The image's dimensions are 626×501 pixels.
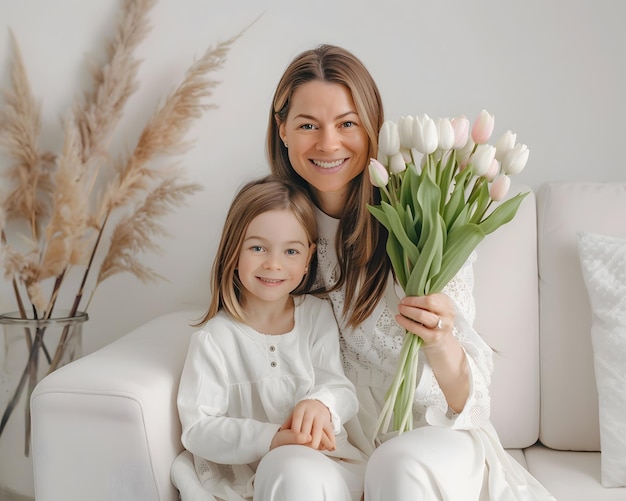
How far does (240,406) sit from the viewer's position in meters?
1.54

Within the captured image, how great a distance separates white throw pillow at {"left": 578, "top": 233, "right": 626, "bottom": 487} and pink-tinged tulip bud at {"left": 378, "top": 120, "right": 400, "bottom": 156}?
0.60m

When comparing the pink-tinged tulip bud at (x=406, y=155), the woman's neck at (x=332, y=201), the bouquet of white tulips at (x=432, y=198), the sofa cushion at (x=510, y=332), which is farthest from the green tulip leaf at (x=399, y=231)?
the sofa cushion at (x=510, y=332)

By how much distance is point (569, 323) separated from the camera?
173cm

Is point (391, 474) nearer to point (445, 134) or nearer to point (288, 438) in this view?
point (288, 438)

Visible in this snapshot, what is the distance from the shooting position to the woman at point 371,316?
50.9 inches

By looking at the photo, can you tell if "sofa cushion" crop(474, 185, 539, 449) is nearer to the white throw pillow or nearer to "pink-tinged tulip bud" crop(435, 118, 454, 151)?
the white throw pillow

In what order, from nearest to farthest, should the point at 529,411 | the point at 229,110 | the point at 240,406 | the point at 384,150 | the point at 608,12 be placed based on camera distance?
the point at 384,150, the point at 240,406, the point at 529,411, the point at 608,12, the point at 229,110

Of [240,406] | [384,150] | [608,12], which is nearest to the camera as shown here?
[384,150]

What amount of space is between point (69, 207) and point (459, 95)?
1063 millimetres

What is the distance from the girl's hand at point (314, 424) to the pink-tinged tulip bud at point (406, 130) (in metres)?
0.50

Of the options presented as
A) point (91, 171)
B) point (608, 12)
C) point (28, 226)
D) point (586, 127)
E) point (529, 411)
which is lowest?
point (529, 411)

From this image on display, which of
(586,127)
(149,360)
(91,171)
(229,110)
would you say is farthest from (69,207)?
(586,127)

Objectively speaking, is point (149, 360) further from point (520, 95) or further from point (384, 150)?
point (520, 95)

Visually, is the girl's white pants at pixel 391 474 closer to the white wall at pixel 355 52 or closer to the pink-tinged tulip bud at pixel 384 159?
the pink-tinged tulip bud at pixel 384 159
